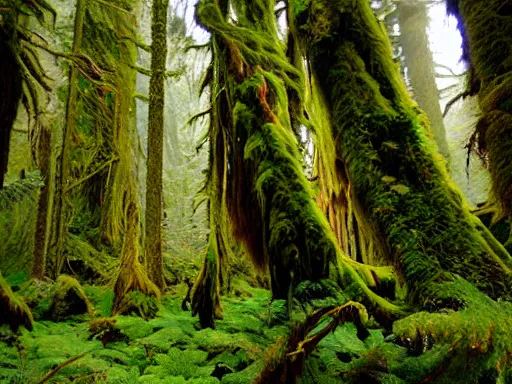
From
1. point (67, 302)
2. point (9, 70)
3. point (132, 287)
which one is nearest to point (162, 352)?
point (132, 287)

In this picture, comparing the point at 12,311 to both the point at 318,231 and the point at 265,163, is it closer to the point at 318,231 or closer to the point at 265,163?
the point at 265,163

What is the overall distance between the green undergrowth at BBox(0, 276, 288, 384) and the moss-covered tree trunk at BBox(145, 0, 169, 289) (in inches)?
72.9

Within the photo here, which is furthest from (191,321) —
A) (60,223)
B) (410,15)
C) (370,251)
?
(410,15)

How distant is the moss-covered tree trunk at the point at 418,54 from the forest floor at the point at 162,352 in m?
8.25

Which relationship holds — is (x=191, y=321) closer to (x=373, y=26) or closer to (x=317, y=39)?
(x=317, y=39)

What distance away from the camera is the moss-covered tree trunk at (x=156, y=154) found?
5.86 meters

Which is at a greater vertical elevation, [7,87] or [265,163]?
[7,87]

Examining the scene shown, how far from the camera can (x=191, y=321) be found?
12.5 ft

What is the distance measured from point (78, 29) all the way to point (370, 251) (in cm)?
646

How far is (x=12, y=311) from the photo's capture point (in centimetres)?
363

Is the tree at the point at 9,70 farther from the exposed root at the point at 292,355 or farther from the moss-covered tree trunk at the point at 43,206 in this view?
the exposed root at the point at 292,355

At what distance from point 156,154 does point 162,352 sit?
11.8 feet

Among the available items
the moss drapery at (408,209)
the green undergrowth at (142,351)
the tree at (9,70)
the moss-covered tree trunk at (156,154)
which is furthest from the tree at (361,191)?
the moss-covered tree trunk at (156,154)

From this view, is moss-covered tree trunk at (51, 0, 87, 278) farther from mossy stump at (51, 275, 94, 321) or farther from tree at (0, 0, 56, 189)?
tree at (0, 0, 56, 189)
